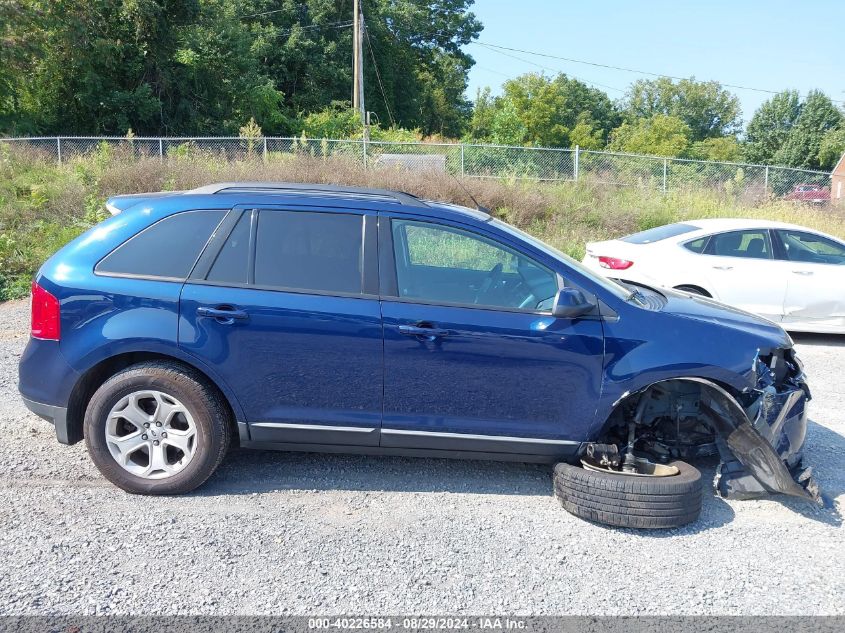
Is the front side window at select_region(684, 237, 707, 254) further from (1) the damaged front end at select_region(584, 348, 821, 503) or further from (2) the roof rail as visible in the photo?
(2) the roof rail

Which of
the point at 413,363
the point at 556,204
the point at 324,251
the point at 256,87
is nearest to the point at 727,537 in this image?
the point at 413,363

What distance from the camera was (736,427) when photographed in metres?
4.08

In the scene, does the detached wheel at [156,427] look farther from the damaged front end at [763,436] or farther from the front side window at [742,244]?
the front side window at [742,244]

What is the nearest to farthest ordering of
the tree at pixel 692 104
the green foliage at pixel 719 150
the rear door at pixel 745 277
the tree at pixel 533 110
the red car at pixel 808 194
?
the rear door at pixel 745 277
the red car at pixel 808 194
the tree at pixel 533 110
the green foliage at pixel 719 150
the tree at pixel 692 104

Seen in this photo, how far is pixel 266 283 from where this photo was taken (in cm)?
407

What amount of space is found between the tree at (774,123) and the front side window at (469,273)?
7247 cm

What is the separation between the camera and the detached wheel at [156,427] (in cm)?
397

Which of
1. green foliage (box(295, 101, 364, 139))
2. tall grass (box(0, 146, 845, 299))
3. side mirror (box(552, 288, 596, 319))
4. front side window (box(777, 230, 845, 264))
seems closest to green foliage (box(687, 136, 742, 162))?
green foliage (box(295, 101, 364, 139))

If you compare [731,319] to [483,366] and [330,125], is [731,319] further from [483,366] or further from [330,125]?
[330,125]

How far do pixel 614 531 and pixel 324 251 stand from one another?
7.60 ft

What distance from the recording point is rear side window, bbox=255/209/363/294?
4082mm

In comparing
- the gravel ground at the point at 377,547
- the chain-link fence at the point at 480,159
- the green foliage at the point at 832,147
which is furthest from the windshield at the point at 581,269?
the green foliage at the point at 832,147

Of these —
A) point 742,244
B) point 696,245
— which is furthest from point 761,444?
point 742,244

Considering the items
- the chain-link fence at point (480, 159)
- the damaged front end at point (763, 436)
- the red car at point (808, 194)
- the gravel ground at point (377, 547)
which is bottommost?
the gravel ground at point (377, 547)
